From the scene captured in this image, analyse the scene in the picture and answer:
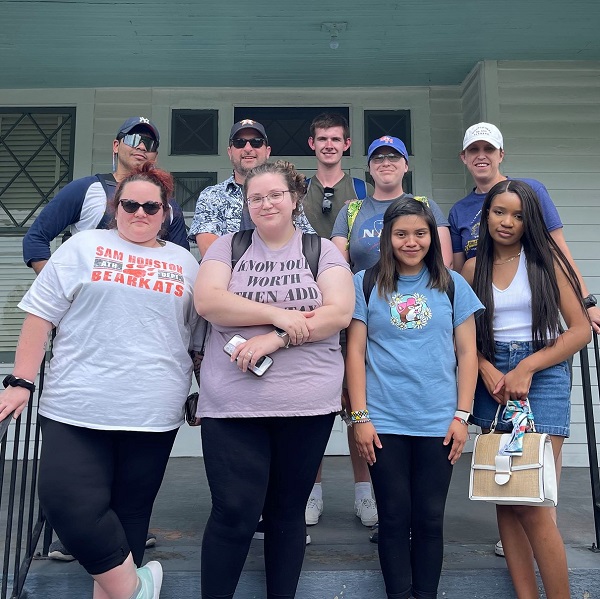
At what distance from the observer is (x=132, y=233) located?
91.8 inches

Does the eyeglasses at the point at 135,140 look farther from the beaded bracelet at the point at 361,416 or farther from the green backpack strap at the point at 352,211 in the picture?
the beaded bracelet at the point at 361,416

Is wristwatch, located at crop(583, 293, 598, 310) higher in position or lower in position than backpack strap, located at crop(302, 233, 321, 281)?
lower

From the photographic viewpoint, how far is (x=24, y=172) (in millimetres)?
5566

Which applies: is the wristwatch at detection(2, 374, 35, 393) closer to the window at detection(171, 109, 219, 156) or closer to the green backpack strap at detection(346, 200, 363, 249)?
the green backpack strap at detection(346, 200, 363, 249)

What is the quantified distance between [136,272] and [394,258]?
99 centimetres

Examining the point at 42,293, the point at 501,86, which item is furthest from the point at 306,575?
the point at 501,86

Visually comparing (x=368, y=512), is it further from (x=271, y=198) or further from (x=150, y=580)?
(x=271, y=198)

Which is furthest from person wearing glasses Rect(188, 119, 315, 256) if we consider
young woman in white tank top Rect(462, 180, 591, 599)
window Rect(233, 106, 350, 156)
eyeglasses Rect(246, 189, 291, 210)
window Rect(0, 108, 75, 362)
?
window Rect(0, 108, 75, 362)

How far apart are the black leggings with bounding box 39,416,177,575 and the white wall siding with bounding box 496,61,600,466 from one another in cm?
405

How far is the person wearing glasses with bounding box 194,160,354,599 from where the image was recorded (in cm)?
209

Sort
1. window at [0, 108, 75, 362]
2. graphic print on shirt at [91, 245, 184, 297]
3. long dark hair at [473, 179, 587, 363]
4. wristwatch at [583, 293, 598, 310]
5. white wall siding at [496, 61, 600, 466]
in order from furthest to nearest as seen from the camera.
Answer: window at [0, 108, 75, 362] < white wall siding at [496, 61, 600, 466] < wristwatch at [583, 293, 598, 310] < long dark hair at [473, 179, 587, 363] < graphic print on shirt at [91, 245, 184, 297]

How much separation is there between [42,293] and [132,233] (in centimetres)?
38

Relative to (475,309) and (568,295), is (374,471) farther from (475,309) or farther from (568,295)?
(568,295)

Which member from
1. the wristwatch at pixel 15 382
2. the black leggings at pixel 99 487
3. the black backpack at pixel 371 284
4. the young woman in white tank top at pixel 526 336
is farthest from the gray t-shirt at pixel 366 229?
the wristwatch at pixel 15 382
